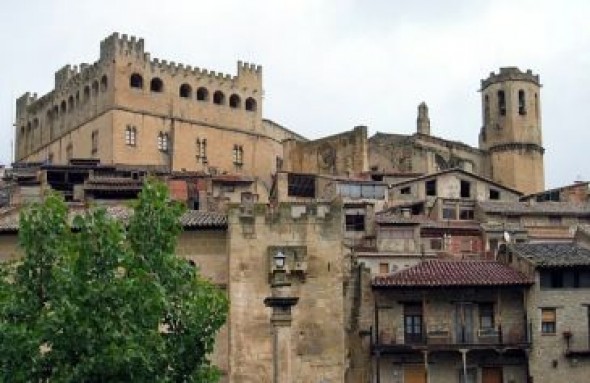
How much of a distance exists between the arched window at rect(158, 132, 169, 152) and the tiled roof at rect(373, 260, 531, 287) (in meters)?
43.5

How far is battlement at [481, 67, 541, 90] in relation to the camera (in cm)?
11294

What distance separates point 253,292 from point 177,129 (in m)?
48.1

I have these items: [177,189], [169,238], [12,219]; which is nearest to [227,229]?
[12,219]

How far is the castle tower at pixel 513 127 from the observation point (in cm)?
11081

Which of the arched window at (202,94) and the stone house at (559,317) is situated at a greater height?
the arched window at (202,94)

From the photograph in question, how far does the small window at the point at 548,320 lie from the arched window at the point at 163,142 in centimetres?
4833

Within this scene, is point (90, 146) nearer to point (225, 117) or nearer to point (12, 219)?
point (225, 117)

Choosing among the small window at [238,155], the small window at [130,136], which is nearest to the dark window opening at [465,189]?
the small window at [238,155]

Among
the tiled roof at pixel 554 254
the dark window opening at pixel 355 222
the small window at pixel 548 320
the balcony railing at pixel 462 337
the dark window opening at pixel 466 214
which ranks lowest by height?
the balcony railing at pixel 462 337

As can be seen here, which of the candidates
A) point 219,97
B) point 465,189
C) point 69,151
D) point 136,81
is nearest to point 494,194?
point 465,189

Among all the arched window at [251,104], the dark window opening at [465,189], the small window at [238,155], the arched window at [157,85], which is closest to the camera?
the dark window opening at [465,189]

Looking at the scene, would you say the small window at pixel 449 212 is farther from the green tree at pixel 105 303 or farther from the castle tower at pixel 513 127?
the green tree at pixel 105 303

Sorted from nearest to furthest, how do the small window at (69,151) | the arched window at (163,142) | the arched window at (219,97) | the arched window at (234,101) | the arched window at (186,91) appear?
the arched window at (163,142) < the small window at (69,151) < the arched window at (186,91) < the arched window at (219,97) < the arched window at (234,101)

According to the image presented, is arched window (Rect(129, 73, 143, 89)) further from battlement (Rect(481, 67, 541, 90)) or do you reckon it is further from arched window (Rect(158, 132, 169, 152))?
battlement (Rect(481, 67, 541, 90))
